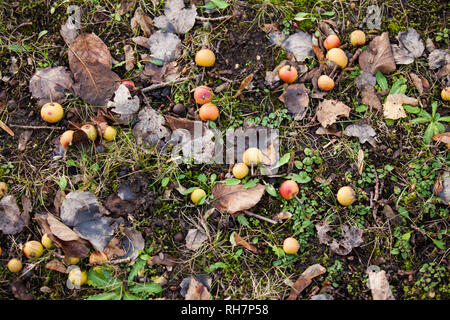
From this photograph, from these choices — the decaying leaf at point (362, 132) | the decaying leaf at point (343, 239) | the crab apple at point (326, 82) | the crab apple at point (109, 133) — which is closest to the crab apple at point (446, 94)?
the decaying leaf at point (362, 132)

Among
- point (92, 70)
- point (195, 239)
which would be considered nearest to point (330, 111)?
point (195, 239)

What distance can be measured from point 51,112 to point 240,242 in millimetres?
2062

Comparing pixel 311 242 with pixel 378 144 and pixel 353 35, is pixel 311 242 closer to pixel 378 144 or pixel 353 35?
pixel 378 144

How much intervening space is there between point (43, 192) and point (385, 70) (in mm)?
3358

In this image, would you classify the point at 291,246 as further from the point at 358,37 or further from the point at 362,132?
the point at 358,37

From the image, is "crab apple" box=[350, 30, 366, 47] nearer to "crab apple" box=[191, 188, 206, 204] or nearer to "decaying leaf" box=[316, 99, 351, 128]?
"decaying leaf" box=[316, 99, 351, 128]

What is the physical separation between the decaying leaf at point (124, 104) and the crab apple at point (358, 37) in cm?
215

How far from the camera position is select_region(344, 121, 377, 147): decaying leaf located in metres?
3.48

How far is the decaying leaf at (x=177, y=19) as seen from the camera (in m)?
3.79

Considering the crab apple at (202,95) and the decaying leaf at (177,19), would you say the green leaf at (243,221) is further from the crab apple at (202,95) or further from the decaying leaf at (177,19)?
the decaying leaf at (177,19)

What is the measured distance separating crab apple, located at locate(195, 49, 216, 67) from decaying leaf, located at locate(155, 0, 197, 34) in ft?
1.14

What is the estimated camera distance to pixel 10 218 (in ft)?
10.9

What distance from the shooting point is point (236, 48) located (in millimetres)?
3758

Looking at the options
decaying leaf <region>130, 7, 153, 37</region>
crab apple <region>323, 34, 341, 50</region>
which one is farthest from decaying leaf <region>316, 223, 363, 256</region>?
decaying leaf <region>130, 7, 153, 37</region>
